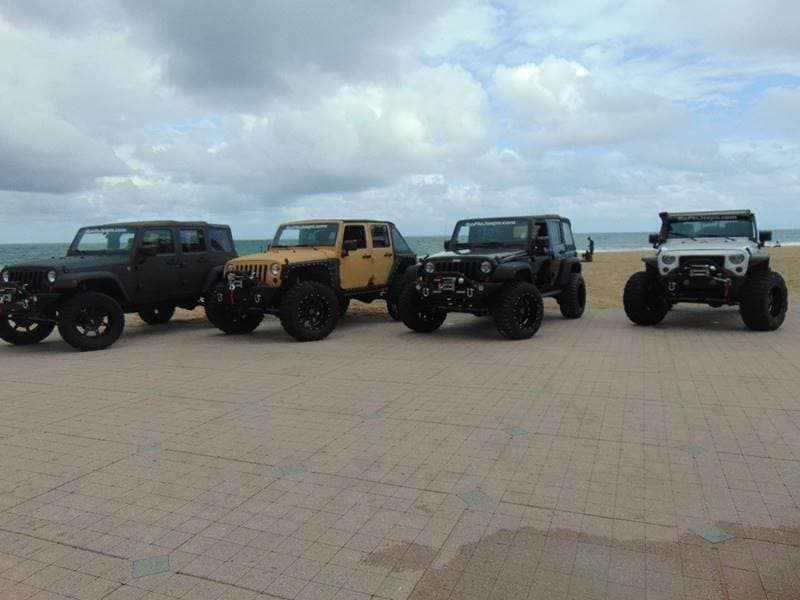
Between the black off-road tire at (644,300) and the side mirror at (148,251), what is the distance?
7561mm

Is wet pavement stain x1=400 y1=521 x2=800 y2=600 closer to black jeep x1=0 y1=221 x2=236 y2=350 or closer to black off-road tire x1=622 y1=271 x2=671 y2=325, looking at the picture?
black jeep x1=0 y1=221 x2=236 y2=350

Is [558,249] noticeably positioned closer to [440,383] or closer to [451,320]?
[451,320]

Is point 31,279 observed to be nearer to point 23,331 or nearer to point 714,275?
point 23,331

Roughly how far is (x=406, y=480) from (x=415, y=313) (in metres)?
6.46

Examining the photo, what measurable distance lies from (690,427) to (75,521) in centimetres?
433

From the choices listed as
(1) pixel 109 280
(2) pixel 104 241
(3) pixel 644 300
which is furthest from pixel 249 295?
(3) pixel 644 300

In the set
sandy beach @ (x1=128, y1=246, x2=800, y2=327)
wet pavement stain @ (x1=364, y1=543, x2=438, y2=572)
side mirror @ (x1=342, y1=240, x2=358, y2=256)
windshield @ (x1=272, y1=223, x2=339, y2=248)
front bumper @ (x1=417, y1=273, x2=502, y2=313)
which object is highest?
windshield @ (x1=272, y1=223, x2=339, y2=248)

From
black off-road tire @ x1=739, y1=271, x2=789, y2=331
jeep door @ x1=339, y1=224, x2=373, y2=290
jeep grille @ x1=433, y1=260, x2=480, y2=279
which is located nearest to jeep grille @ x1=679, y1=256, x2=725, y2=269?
black off-road tire @ x1=739, y1=271, x2=789, y2=331

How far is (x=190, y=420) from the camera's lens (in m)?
5.56

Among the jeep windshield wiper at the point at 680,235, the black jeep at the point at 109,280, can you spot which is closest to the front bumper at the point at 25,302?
the black jeep at the point at 109,280

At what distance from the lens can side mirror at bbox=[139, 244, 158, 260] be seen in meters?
10.2

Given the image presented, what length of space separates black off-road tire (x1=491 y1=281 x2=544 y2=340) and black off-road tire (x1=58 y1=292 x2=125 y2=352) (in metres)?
5.48

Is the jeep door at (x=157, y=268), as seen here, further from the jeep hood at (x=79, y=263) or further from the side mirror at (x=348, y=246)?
the side mirror at (x=348, y=246)

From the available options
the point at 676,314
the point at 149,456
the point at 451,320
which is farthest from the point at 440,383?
the point at 676,314
